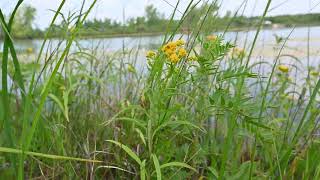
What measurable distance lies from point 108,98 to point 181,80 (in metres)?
0.85

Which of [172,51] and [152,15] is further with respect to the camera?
[152,15]

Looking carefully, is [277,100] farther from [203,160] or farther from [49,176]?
[49,176]

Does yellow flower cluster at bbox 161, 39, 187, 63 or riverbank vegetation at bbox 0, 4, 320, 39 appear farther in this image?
riverbank vegetation at bbox 0, 4, 320, 39

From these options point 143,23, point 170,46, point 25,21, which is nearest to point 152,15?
point 143,23

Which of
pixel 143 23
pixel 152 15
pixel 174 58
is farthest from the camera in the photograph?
pixel 143 23

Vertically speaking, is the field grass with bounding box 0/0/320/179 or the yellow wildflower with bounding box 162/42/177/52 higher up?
the yellow wildflower with bounding box 162/42/177/52

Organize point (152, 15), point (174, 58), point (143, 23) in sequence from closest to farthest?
point (174, 58)
point (152, 15)
point (143, 23)

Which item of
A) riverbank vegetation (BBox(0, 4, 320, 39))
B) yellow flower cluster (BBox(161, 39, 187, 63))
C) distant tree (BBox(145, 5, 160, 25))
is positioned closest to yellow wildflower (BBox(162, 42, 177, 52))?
yellow flower cluster (BBox(161, 39, 187, 63))

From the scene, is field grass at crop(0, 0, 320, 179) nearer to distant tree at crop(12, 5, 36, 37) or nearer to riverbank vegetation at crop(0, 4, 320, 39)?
riverbank vegetation at crop(0, 4, 320, 39)

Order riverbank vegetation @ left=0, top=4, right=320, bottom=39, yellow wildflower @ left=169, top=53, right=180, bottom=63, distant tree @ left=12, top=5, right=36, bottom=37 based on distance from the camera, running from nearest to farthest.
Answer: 1. yellow wildflower @ left=169, top=53, right=180, bottom=63
2. riverbank vegetation @ left=0, top=4, right=320, bottom=39
3. distant tree @ left=12, top=5, right=36, bottom=37

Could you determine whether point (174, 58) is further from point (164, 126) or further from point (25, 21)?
point (25, 21)

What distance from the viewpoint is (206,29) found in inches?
42.9

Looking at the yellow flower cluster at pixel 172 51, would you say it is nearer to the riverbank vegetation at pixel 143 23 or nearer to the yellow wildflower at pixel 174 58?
the yellow wildflower at pixel 174 58

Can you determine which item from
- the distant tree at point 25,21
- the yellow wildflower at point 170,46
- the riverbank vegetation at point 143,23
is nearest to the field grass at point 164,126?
the yellow wildflower at point 170,46
